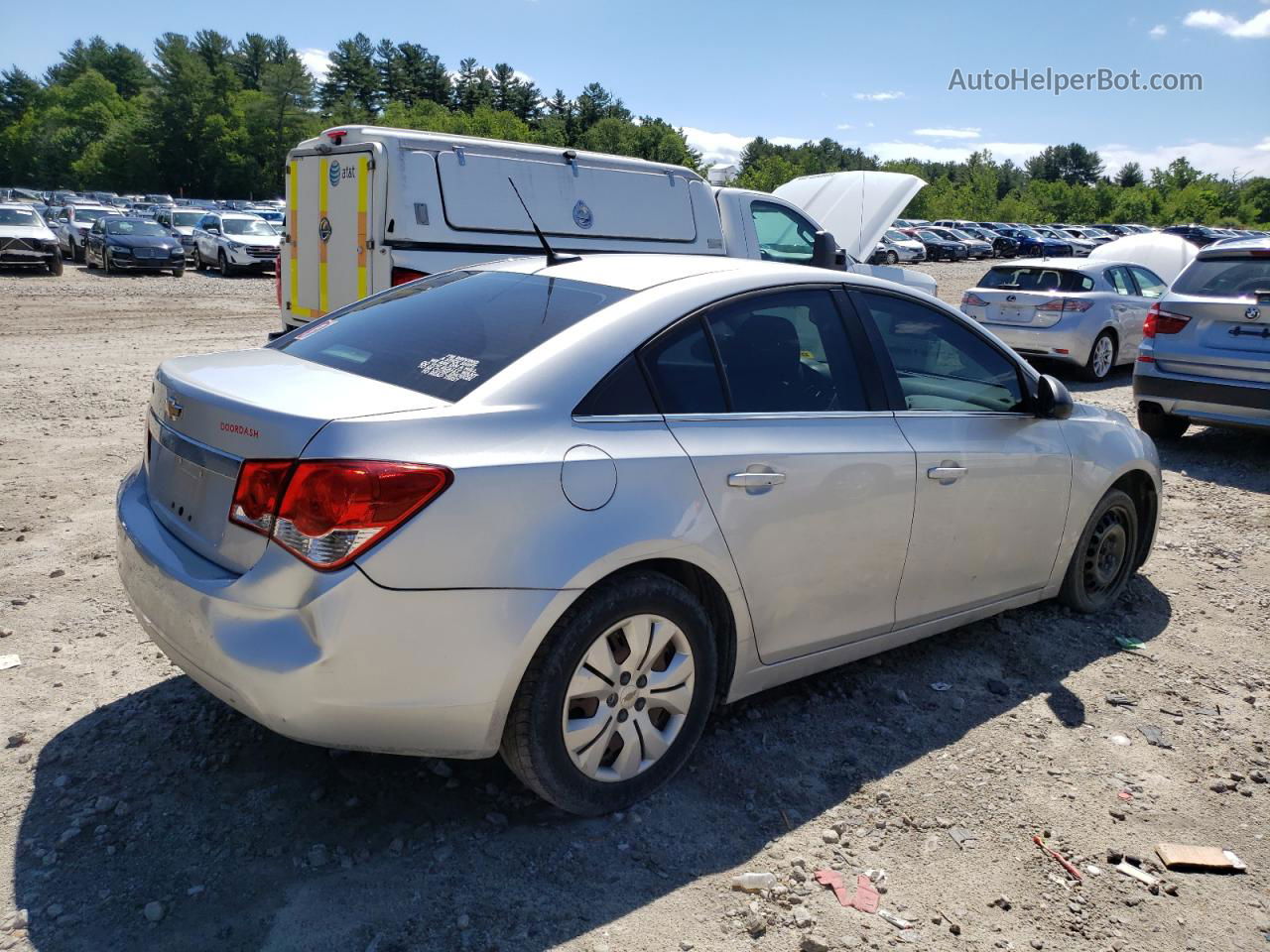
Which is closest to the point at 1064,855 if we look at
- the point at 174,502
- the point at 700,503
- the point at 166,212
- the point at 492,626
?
the point at 700,503

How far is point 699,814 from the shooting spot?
3133 millimetres

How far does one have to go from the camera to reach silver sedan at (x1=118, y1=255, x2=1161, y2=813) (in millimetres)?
2584

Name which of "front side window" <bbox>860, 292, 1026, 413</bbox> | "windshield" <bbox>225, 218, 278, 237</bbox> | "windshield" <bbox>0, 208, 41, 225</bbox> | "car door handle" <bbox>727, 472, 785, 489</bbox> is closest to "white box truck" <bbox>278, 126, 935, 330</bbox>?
"front side window" <bbox>860, 292, 1026, 413</bbox>

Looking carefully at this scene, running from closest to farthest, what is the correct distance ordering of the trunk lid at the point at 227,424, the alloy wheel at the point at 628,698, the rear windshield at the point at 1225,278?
the trunk lid at the point at 227,424 → the alloy wheel at the point at 628,698 → the rear windshield at the point at 1225,278

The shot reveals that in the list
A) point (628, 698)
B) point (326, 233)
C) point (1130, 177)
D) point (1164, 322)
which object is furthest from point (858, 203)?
point (1130, 177)

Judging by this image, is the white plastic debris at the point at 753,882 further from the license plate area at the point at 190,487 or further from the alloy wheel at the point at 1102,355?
the alloy wheel at the point at 1102,355

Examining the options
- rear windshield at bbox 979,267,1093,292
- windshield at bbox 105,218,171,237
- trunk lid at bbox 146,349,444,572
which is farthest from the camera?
windshield at bbox 105,218,171,237

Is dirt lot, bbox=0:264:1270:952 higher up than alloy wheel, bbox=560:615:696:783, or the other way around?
alloy wheel, bbox=560:615:696:783

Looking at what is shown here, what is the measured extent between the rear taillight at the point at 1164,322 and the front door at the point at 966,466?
192 inches

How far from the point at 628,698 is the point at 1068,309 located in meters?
11.2

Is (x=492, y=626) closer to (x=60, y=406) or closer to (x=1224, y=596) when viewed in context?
(x=1224, y=596)

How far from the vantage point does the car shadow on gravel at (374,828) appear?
2568 mm

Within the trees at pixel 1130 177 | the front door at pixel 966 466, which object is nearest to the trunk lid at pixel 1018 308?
the front door at pixel 966 466

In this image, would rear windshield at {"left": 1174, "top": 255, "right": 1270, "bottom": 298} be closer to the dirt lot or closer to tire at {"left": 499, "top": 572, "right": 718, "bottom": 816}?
the dirt lot
